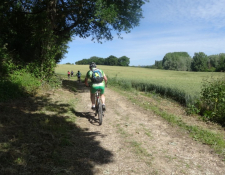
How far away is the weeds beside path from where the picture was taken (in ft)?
10.8

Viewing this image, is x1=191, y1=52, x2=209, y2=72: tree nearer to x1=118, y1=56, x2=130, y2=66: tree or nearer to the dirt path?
x1=118, y1=56, x2=130, y2=66: tree

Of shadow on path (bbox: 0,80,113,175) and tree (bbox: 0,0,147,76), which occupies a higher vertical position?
tree (bbox: 0,0,147,76)

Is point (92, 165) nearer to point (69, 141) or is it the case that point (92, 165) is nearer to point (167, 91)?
point (69, 141)

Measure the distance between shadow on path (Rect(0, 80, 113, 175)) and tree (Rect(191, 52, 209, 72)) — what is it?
286ft

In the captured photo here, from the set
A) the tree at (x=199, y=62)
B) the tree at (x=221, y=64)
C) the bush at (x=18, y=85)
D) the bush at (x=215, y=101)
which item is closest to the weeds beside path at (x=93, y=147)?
the bush at (x=18, y=85)

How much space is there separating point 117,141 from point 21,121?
9.47 feet

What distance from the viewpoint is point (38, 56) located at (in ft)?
37.3

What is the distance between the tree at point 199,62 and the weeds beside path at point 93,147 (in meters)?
85.8

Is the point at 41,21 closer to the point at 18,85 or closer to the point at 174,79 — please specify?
the point at 18,85

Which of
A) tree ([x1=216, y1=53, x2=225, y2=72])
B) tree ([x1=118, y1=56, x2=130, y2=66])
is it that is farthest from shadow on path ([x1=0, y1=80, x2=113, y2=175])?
tree ([x1=118, y1=56, x2=130, y2=66])

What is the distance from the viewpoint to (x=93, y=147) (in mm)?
4215

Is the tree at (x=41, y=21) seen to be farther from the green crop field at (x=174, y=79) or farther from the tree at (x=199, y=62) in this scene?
the tree at (x=199, y=62)

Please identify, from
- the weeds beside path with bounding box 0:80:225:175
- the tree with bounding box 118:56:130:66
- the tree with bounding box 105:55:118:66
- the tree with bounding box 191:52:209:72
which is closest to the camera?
the weeds beside path with bounding box 0:80:225:175

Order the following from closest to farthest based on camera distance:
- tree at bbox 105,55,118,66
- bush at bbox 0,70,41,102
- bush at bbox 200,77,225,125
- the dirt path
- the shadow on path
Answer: the shadow on path, the dirt path, bush at bbox 200,77,225,125, bush at bbox 0,70,41,102, tree at bbox 105,55,118,66
